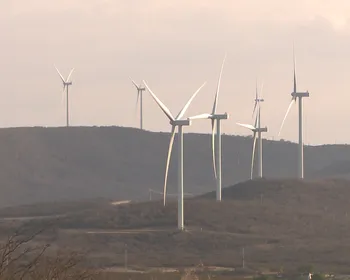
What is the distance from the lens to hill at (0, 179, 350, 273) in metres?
96.7

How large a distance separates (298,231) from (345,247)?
12.6 metres

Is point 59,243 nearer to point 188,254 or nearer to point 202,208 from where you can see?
point 188,254

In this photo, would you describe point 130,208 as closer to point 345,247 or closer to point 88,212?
point 88,212

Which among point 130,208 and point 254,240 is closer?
point 254,240

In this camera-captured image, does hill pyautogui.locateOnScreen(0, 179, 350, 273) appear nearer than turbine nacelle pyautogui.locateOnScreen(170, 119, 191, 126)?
Yes

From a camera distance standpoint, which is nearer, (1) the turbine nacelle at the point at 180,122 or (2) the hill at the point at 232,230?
(2) the hill at the point at 232,230

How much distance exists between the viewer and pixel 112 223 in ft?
389

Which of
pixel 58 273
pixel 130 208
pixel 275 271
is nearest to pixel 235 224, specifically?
pixel 130 208

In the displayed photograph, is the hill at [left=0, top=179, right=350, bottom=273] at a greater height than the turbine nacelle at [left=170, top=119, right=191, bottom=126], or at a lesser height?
lesser

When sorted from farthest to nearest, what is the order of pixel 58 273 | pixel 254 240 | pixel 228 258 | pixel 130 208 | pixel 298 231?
pixel 130 208 → pixel 298 231 → pixel 254 240 → pixel 228 258 → pixel 58 273

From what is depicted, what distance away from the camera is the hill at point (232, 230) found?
3807 inches

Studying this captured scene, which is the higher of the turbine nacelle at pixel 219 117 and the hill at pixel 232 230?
the turbine nacelle at pixel 219 117

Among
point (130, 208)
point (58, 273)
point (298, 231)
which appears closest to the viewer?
point (58, 273)

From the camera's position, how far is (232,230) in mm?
114188
